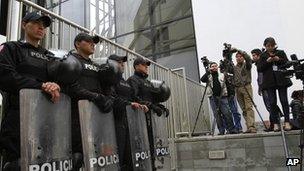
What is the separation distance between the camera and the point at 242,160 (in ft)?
15.4

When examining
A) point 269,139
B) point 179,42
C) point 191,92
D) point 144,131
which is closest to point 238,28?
point 179,42

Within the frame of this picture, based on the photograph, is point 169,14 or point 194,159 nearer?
point 194,159

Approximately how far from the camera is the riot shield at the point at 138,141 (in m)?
2.84

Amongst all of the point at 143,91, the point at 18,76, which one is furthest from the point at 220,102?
the point at 18,76

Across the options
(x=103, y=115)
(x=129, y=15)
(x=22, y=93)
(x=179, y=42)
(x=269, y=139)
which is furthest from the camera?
(x=129, y=15)

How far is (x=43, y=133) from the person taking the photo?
2.03m

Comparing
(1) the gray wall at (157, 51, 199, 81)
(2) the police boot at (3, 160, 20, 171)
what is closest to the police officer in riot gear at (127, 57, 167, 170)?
(2) the police boot at (3, 160, 20, 171)

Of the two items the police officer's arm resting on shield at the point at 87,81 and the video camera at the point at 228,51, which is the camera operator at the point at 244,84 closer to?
the video camera at the point at 228,51

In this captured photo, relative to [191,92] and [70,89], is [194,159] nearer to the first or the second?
[191,92]

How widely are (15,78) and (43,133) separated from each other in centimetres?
37

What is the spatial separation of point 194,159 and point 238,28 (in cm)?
358

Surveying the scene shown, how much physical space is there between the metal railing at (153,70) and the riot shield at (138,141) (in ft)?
3.03

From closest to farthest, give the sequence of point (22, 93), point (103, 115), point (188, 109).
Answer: point (22, 93)
point (103, 115)
point (188, 109)

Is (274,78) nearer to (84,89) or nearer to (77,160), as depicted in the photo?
(84,89)
